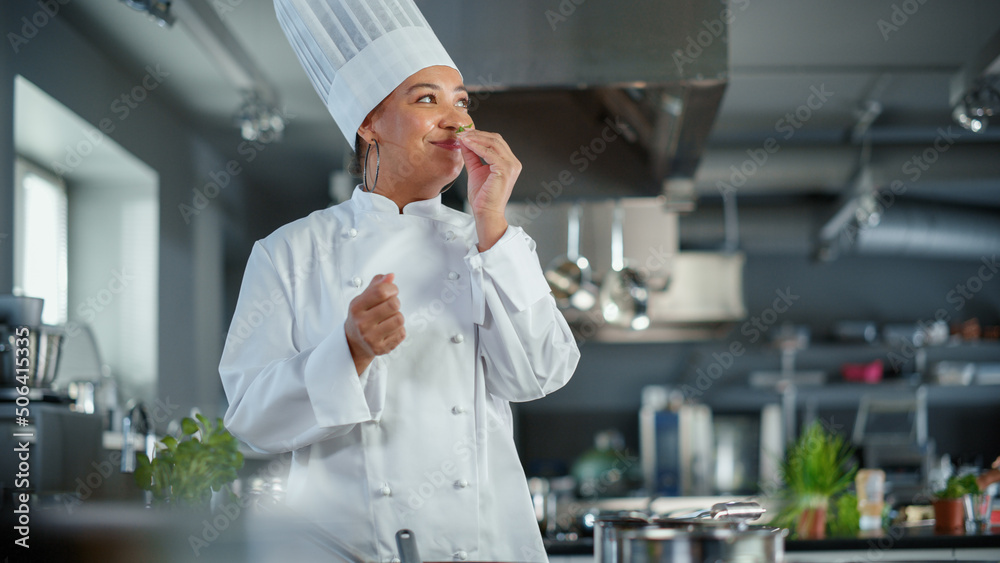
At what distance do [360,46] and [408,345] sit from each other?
0.48m

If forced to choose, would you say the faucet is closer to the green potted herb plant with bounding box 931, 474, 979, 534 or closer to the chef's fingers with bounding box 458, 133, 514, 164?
the chef's fingers with bounding box 458, 133, 514, 164

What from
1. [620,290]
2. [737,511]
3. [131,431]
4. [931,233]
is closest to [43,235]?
[131,431]

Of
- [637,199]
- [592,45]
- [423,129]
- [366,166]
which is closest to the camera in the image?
[423,129]

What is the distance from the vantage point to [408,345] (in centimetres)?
120

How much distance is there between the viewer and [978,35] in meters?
3.82

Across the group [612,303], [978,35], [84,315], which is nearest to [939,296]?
[978,35]

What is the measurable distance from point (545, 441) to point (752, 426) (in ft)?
6.02

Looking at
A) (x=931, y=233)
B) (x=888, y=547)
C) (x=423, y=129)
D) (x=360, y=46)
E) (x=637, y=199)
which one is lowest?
(x=888, y=547)

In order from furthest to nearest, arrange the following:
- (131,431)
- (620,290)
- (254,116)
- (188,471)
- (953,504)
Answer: (620,290)
(254,116)
(953,504)
(131,431)
(188,471)

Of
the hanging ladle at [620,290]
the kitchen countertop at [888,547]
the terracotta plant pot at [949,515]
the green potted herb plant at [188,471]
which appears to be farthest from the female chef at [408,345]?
the hanging ladle at [620,290]

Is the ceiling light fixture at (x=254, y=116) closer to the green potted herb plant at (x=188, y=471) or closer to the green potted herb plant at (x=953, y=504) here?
the green potted herb plant at (x=188, y=471)

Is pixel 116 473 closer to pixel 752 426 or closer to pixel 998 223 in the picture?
pixel 998 223

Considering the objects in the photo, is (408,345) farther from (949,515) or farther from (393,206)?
(949,515)

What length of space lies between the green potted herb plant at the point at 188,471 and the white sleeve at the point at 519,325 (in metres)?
0.70
